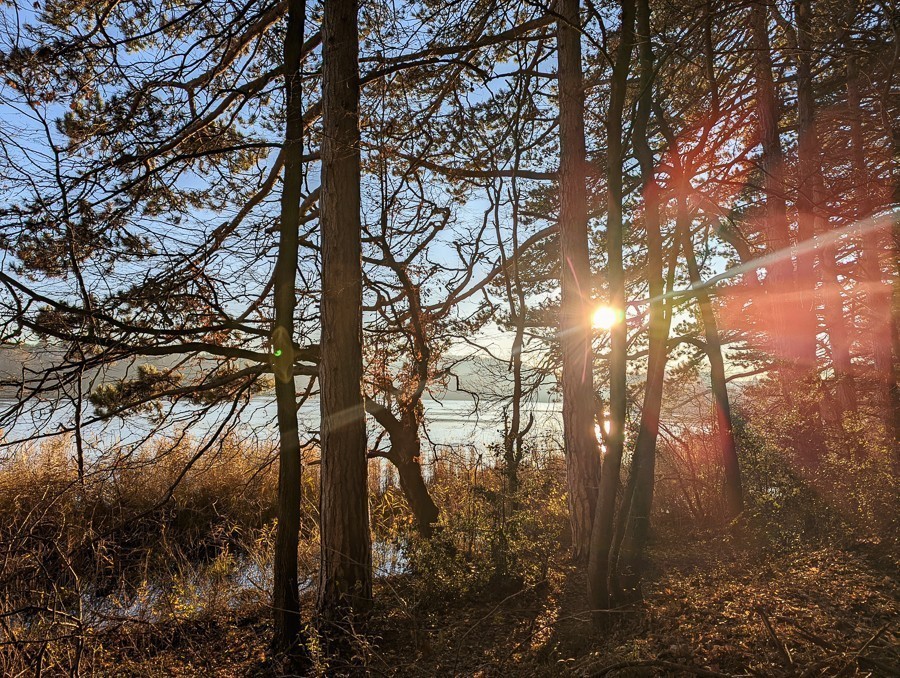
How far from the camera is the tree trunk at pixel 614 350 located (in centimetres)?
335

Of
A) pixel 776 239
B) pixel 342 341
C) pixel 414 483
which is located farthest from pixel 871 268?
pixel 342 341

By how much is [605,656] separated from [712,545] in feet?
14.5

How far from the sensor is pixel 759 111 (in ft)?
29.5

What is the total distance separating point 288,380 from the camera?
13.7ft

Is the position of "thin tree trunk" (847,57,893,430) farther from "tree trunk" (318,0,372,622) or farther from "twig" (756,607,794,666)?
"tree trunk" (318,0,372,622)

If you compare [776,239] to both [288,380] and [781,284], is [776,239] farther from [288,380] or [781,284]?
[288,380]

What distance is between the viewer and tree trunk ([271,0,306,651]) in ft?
12.9

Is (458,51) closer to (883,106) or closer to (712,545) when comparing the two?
(883,106)

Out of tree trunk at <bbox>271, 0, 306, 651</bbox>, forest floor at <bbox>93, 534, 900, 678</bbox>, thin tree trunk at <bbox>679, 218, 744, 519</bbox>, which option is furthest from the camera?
thin tree trunk at <bbox>679, 218, 744, 519</bbox>

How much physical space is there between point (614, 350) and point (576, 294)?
115 inches

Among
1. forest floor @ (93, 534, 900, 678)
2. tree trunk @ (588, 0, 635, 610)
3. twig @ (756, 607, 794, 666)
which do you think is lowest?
forest floor @ (93, 534, 900, 678)

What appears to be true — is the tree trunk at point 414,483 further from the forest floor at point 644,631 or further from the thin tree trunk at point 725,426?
the thin tree trunk at point 725,426

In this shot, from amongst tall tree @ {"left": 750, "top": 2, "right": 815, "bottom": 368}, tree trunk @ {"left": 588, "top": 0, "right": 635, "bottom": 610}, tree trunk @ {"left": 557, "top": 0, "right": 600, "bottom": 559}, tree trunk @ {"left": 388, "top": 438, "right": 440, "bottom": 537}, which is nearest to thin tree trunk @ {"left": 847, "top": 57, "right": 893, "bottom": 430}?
tall tree @ {"left": 750, "top": 2, "right": 815, "bottom": 368}

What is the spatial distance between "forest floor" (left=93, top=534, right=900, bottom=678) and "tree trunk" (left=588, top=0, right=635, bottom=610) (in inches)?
12.7
